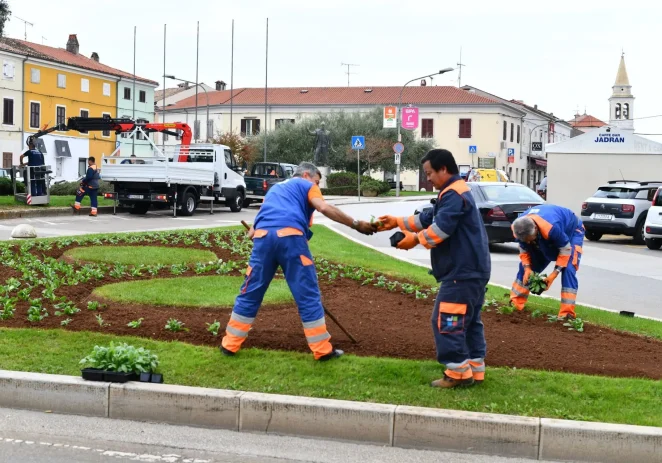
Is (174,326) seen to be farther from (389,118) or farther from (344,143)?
(344,143)

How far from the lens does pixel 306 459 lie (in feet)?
17.0

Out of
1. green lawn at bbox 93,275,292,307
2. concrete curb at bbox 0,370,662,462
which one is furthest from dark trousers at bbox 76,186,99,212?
concrete curb at bbox 0,370,662,462

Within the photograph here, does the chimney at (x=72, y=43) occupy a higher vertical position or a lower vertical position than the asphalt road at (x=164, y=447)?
higher

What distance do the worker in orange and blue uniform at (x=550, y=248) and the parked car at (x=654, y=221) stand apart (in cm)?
1204

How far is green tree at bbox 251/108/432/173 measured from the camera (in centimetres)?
6231

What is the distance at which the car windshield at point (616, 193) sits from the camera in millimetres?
23109

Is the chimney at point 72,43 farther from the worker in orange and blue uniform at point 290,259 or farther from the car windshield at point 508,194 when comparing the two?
the worker in orange and blue uniform at point 290,259

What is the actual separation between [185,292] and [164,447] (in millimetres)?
4235

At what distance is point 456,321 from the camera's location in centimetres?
606

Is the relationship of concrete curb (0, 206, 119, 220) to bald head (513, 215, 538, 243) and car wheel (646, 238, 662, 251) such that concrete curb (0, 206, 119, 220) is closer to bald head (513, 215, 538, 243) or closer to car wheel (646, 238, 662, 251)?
car wheel (646, 238, 662, 251)

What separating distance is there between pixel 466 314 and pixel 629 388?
1.23 meters

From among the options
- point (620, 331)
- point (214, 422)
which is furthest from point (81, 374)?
point (620, 331)

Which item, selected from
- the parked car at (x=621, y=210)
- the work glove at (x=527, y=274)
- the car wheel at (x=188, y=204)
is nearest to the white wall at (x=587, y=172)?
the parked car at (x=621, y=210)

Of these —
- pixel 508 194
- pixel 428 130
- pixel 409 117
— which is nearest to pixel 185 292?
pixel 508 194
